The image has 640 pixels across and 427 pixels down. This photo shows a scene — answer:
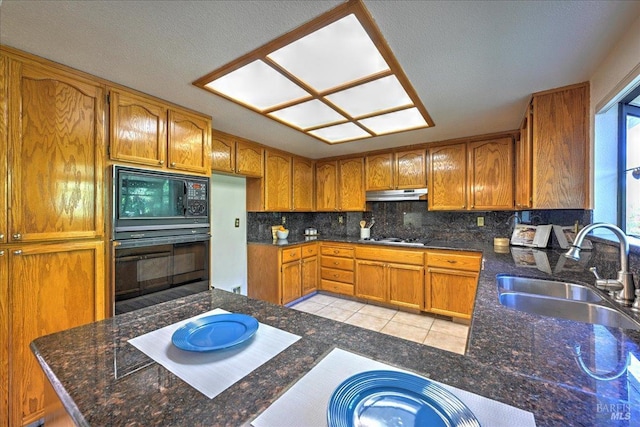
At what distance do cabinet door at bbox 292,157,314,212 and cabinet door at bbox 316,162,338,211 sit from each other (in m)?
0.12

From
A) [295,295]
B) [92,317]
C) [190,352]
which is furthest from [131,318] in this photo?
[295,295]

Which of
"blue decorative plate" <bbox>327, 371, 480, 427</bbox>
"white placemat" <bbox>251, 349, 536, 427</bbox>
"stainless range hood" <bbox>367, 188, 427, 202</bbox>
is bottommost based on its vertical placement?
"white placemat" <bbox>251, 349, 536, 427</bbox>

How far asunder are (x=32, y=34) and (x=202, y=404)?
1908 millimetres

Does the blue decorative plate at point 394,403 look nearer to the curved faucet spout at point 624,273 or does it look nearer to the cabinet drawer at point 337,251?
the curved faucet spout at point 624,273

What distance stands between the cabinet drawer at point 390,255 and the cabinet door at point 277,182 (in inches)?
49.1

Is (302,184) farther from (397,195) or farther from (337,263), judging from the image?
(397,195)

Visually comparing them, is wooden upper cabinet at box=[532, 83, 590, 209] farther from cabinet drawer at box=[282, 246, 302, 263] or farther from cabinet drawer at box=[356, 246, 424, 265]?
cabinet drawer at box=[282, 246, 302, 263]

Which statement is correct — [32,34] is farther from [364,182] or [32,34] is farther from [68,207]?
[364,182]

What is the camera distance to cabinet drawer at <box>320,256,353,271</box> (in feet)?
11.9

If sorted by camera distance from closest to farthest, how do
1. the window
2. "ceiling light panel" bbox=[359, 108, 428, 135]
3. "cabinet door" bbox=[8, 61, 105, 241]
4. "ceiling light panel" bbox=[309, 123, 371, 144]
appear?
"cabinet door" bbox=[8, 61, 105, 241] → the window → "ceiling light panel" bbox=[359, 108, 428, 135] → "ceiling light panel" bbox=[309, 123, 371, 144]

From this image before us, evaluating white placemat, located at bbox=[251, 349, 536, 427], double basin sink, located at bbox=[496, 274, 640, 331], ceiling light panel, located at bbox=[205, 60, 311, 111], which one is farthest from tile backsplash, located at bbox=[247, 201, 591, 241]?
white placemat, located at bbox=[251, 349, 536, 427]

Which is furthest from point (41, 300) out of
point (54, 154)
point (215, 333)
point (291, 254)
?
point (291, 254)

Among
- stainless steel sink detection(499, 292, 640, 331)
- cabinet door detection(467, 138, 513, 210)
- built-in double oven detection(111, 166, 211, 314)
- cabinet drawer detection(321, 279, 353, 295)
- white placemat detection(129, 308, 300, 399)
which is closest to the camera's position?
white placemat detection(129, 308, 300, 399)

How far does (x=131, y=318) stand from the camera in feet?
3.25
